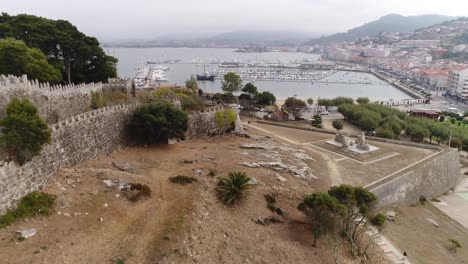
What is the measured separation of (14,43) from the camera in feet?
84.0

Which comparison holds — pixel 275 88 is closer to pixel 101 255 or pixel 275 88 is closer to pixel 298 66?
pixel 298 66

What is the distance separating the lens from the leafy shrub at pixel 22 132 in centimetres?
1555

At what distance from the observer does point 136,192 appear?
18203 millimetres

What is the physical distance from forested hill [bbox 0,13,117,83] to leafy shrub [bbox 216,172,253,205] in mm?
19951

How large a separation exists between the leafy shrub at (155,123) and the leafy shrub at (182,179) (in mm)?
6705

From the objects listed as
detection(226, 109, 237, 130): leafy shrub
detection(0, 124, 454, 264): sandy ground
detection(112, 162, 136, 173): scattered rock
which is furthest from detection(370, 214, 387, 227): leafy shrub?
detection(226, 109, 237, 130): leafy shrub

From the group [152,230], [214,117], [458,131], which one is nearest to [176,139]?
[214,117]

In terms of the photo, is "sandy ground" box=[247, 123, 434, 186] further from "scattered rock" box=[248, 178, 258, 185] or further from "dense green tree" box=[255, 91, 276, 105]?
"dense green tree" box=[255, 91, 276, 105]

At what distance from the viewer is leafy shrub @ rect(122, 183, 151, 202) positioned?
698 inches

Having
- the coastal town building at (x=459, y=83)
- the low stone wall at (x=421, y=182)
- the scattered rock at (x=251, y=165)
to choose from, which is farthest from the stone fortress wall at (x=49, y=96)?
the coastal town building at (x=459, y=83)

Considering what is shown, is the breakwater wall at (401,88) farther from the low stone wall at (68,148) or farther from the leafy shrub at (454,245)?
the low stone wall at (68,148)

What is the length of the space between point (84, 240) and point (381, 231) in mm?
17314

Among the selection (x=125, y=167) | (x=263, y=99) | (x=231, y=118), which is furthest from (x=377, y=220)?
(x=263, y=99)

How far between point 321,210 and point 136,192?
9.87m
